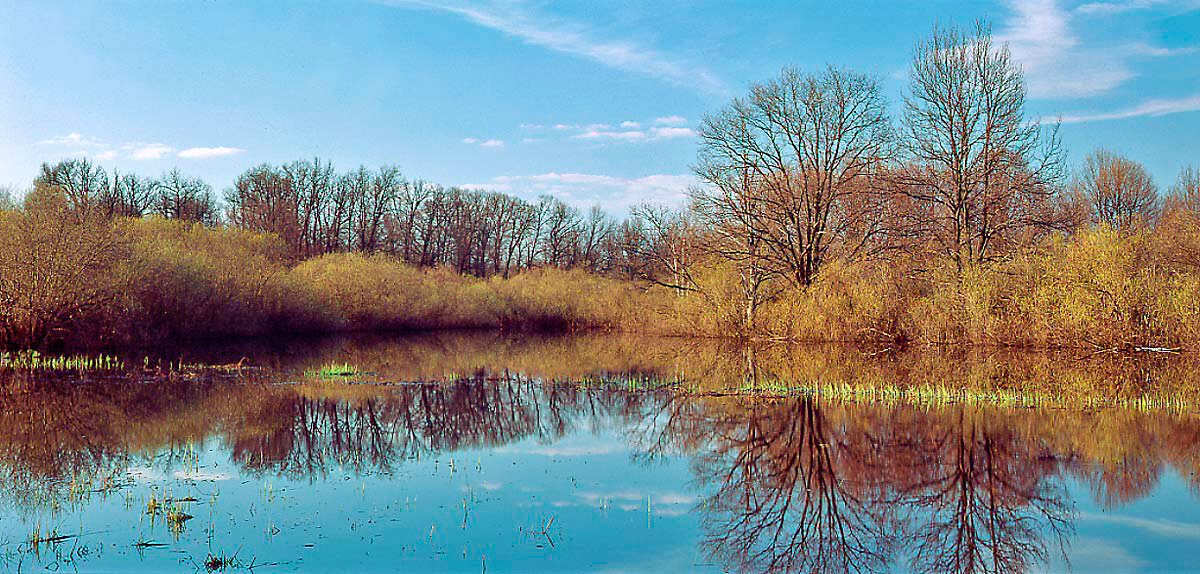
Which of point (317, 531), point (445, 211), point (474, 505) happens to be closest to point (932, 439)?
point (474, 505)

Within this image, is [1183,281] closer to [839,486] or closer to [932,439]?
[932,439]

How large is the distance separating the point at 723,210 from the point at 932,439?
1862 centimetres

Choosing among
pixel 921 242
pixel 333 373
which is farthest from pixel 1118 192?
pixel 333 373

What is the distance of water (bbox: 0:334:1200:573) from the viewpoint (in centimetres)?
575

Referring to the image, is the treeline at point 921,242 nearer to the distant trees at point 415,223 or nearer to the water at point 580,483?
the water at point 580,483

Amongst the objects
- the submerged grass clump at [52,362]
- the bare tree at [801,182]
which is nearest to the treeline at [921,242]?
the bare tree at [801,182]

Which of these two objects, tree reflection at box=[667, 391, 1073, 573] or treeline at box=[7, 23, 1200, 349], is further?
treeline at box=[7, 23, 1200, 349]

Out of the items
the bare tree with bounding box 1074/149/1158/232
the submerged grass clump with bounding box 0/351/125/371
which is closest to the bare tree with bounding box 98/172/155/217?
the submerged grass clump with bounding box 0/351/125/371

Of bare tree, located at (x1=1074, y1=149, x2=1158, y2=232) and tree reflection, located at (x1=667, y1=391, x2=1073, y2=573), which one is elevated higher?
bare tree, located at (x1=1074, y1=149, x2=1158, y2=232)

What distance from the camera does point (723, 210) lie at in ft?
90.3

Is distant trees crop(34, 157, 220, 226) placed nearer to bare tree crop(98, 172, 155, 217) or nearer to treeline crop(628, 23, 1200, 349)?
bare tree crop(98, 172, 155, 217)

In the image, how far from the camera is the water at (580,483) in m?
5.75

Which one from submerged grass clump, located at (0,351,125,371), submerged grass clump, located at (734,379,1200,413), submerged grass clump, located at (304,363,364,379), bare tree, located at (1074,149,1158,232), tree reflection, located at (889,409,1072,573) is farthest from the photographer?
bare tree, located at (1074,149,1158,232)

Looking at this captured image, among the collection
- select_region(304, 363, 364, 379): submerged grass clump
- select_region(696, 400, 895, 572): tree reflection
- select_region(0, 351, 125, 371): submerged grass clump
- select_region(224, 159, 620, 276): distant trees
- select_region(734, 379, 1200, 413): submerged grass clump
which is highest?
select_region(224, 159, 620, 276): distant trees
